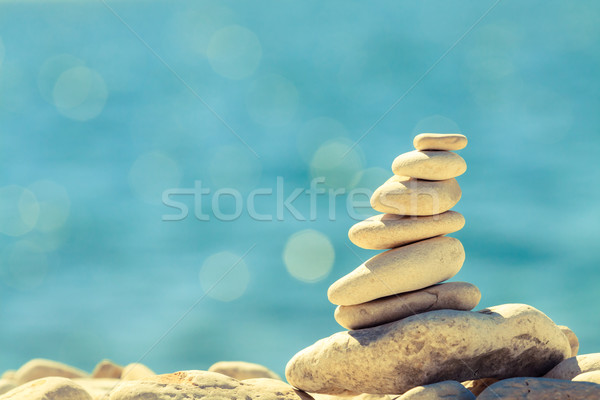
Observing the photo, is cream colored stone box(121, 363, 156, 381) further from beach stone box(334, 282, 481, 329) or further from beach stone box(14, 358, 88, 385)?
beach stone box(334, 282, 481, 329)

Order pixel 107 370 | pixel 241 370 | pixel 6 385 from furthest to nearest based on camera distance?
pixel 107 370
pixel 241 370
pixel 6 385

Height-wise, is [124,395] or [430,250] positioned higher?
[430,250]

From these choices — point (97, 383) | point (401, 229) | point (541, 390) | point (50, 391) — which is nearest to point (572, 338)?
point (541, 390)

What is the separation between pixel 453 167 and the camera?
7.36 meters

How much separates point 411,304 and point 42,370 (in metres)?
8.32

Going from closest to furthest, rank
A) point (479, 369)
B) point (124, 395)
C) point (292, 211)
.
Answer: point (124, 395) < point (479, 369) < point (292, 211)

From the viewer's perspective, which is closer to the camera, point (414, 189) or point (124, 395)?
point (124, 395)

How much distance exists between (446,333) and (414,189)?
172 cm

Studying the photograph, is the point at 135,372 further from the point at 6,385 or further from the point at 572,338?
the point at 572,338

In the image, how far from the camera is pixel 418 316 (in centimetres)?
702

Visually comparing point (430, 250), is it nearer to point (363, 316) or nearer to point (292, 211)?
point (363, 316)

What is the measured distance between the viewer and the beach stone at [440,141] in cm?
736

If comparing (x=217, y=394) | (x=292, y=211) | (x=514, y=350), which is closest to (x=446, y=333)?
(x=514, y=350)

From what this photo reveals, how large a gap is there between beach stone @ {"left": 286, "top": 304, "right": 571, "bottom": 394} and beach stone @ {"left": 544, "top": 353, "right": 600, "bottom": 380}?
8.9 inches
